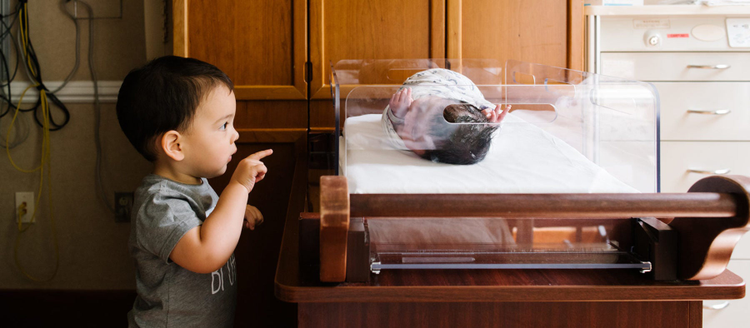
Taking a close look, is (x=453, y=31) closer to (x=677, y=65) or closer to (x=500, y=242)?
(x=677, y=65)

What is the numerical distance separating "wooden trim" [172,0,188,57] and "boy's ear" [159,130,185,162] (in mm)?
873

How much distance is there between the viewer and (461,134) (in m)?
0.81

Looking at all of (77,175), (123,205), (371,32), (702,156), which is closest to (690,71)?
(702,156)

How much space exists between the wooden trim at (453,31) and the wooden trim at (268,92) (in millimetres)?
479

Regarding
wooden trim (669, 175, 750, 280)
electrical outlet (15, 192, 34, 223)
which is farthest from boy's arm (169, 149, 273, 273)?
electrical outlet (15, 192, 34, 223)

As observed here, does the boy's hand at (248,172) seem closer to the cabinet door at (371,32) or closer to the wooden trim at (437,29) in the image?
the cabinet door at (371,32)

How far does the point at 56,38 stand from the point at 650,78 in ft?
6.88

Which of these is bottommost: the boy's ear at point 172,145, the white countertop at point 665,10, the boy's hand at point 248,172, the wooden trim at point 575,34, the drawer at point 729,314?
the drawer at point 729,314

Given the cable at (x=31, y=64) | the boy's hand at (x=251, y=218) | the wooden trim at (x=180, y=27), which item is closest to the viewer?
the boy's hand at (x=251, y=218)

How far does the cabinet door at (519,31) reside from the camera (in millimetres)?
1665

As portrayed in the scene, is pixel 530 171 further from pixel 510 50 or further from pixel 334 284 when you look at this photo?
pixel 510 50

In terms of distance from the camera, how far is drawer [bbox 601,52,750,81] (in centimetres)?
171

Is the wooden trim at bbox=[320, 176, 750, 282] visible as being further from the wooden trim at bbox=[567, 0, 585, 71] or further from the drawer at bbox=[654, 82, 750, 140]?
the drawer at bbox=[654, 82, 750, 140]

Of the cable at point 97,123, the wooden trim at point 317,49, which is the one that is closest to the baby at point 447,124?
the wooden trim at point 317,49
